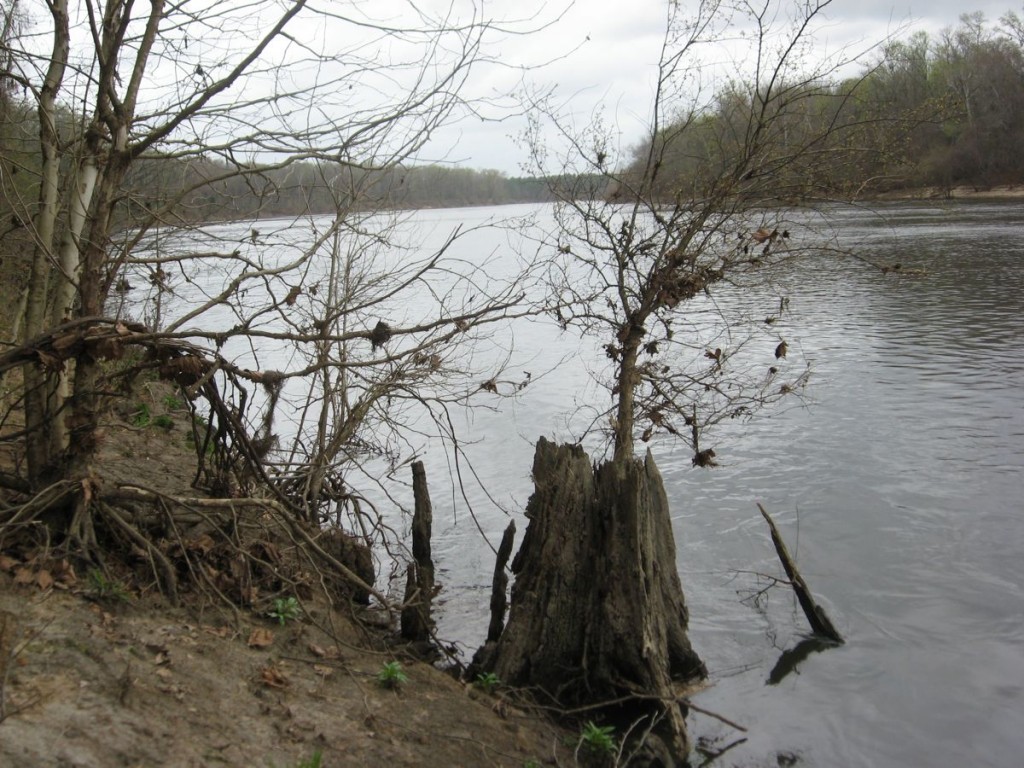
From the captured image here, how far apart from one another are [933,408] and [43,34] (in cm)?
1473

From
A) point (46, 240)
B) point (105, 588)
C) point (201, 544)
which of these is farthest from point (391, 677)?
point (46, 240)

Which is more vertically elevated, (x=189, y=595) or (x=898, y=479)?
(x=189, y=595)

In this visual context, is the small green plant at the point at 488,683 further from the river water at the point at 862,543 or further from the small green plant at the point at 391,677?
the river water at the point at 862,543

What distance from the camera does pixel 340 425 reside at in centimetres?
1011

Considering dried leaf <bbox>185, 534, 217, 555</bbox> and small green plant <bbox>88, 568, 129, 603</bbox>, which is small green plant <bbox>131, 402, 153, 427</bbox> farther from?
small green plant <bbox>88, 568, 129, 603</bbox>

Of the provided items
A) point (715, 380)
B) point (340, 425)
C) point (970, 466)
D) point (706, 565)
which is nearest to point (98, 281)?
point (340, 425)

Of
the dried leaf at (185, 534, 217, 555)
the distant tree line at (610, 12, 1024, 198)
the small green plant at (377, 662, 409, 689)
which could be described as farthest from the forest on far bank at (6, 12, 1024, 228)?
the small green plant at (377, 662, 409, 689)

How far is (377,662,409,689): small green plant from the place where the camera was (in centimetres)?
626

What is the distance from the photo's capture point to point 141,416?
12484mm

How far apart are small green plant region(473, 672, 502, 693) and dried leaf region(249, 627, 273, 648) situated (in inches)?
62.3

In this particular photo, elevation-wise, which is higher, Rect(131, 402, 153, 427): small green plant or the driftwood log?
Rect(131, 402, 153, 427): small green plant

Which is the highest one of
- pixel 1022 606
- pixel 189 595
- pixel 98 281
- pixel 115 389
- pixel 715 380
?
pixel 98 281

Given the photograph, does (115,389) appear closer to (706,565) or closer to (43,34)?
(43,34)

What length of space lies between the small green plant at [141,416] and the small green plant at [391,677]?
6997mm
